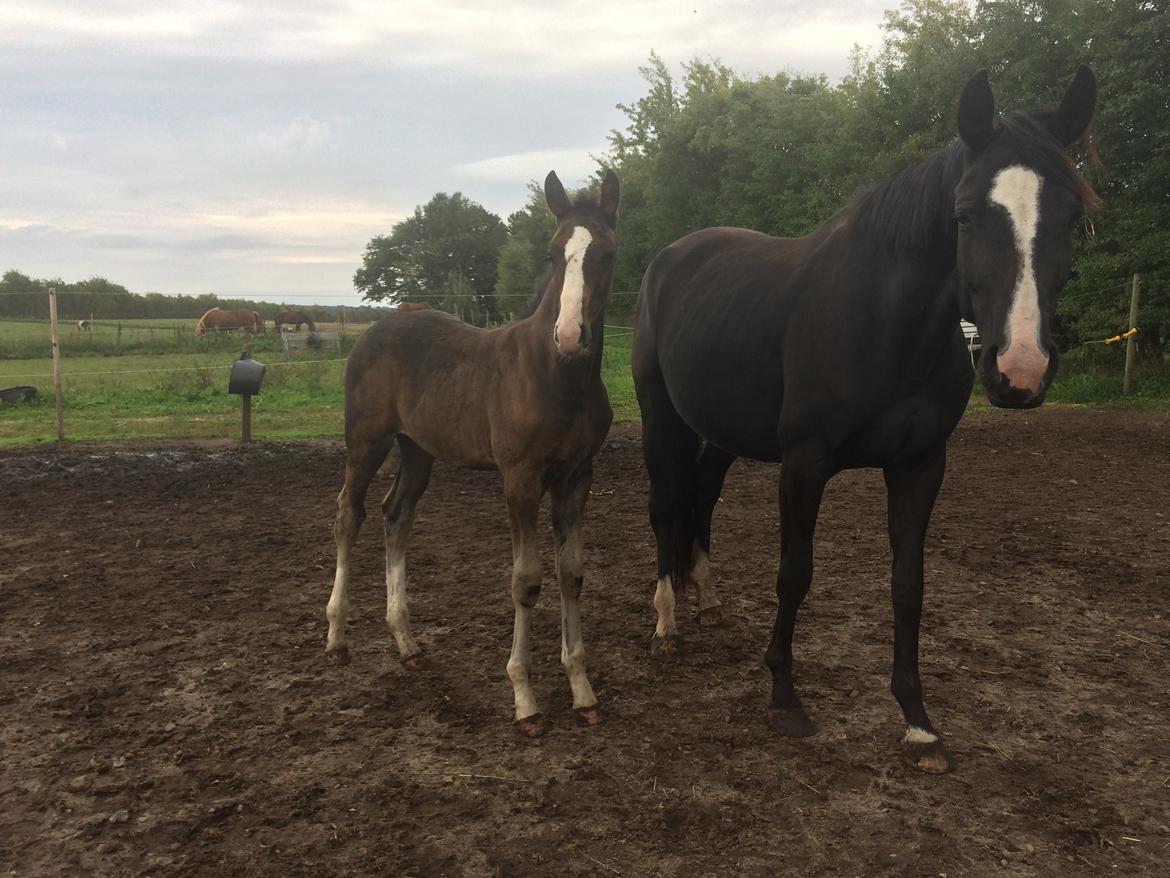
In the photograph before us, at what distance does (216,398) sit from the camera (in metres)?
13.5

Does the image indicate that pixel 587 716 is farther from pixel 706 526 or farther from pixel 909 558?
pixel 706 526

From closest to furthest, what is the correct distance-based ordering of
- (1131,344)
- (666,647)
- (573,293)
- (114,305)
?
(573,293) < (666,647) < (1131,344) < (114,305)

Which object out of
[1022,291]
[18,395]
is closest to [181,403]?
[18,395]

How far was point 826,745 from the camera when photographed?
2990 millimetres

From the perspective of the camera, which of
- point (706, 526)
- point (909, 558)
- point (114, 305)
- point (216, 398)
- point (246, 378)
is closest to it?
point (909, 558)

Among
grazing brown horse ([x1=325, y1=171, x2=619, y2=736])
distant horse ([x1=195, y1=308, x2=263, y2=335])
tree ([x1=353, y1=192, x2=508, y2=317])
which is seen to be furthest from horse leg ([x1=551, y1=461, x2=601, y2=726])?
tree ([x1=353, y1=192, x2=508, y2=317])

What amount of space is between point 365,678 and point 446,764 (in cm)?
90

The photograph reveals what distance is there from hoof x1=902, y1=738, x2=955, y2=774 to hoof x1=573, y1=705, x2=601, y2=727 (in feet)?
3.91

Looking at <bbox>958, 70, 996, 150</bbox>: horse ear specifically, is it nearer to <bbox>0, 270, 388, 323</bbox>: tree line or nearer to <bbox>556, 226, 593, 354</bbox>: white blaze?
<bbox>556, 226, 593, 354</bbox>: white blaze

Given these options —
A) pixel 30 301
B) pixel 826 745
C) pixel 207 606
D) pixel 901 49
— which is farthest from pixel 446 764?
pixel 30 301

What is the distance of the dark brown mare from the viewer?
224cm

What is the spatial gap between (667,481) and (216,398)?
1161cm

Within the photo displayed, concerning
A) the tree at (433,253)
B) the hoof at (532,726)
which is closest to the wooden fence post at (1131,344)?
the hoof at (532,726)

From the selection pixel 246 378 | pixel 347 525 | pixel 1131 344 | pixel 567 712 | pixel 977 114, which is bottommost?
pixel 567 712
